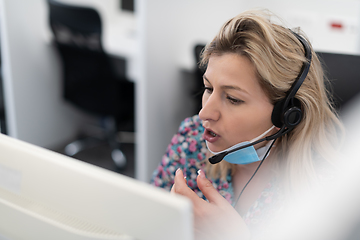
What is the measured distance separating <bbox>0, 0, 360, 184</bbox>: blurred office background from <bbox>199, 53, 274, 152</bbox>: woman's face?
67 centimetres

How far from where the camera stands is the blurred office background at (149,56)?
5.33 ft

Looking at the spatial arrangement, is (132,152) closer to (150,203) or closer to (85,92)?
(85,92)

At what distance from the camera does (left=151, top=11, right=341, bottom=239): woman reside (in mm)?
641

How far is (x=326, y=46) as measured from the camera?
1834mm

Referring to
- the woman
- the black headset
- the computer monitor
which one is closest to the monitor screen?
the woman

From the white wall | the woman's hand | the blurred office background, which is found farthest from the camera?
the white wall

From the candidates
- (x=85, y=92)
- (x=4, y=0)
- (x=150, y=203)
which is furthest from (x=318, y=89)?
(x=4, y=0)

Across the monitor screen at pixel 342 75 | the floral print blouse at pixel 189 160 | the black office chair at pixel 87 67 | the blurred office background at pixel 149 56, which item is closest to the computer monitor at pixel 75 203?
the floral print blouse at pixel 189 160

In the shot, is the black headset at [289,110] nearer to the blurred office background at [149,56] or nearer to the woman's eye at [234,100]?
the woman's eye at [234,100]

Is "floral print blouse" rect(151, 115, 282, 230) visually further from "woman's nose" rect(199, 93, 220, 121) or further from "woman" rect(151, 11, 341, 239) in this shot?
"woman's nose" rect(199, 93, 220, 121)

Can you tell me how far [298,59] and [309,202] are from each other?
1.07 feet

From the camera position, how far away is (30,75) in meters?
2.00

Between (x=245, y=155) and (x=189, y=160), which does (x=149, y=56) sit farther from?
(x=245, y=155)

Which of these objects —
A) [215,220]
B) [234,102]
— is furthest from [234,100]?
[215,220]
